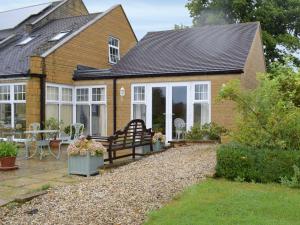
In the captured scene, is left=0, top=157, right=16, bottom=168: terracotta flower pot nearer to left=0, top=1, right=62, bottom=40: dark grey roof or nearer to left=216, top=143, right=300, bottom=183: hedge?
left=216, top=143, right=300, bottom=183: hedge

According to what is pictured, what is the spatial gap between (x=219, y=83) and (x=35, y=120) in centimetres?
763

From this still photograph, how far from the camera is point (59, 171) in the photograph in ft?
31.2

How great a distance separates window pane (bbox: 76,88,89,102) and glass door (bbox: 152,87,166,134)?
3.41 m

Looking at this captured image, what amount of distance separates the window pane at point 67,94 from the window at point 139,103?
3171 mm

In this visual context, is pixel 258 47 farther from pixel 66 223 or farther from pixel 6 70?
pixel 66 223

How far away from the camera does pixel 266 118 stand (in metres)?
8.84

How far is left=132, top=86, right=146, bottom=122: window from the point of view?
16922 mm

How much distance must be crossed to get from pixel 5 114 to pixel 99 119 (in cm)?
411

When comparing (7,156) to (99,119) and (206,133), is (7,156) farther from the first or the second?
(99,119)

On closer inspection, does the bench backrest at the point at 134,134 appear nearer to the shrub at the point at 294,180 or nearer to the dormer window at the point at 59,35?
the shrub at the point at 294,180

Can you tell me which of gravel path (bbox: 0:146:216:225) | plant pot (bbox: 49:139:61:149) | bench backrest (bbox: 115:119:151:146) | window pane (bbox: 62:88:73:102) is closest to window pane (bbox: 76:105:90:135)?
window pane (bbox: 62:88:73:102)

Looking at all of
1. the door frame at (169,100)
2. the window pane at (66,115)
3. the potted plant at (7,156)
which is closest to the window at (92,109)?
the window pane at (66,115)

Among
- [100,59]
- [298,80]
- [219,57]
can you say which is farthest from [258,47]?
[298,80]

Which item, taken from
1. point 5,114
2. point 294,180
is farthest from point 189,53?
point 294,180
